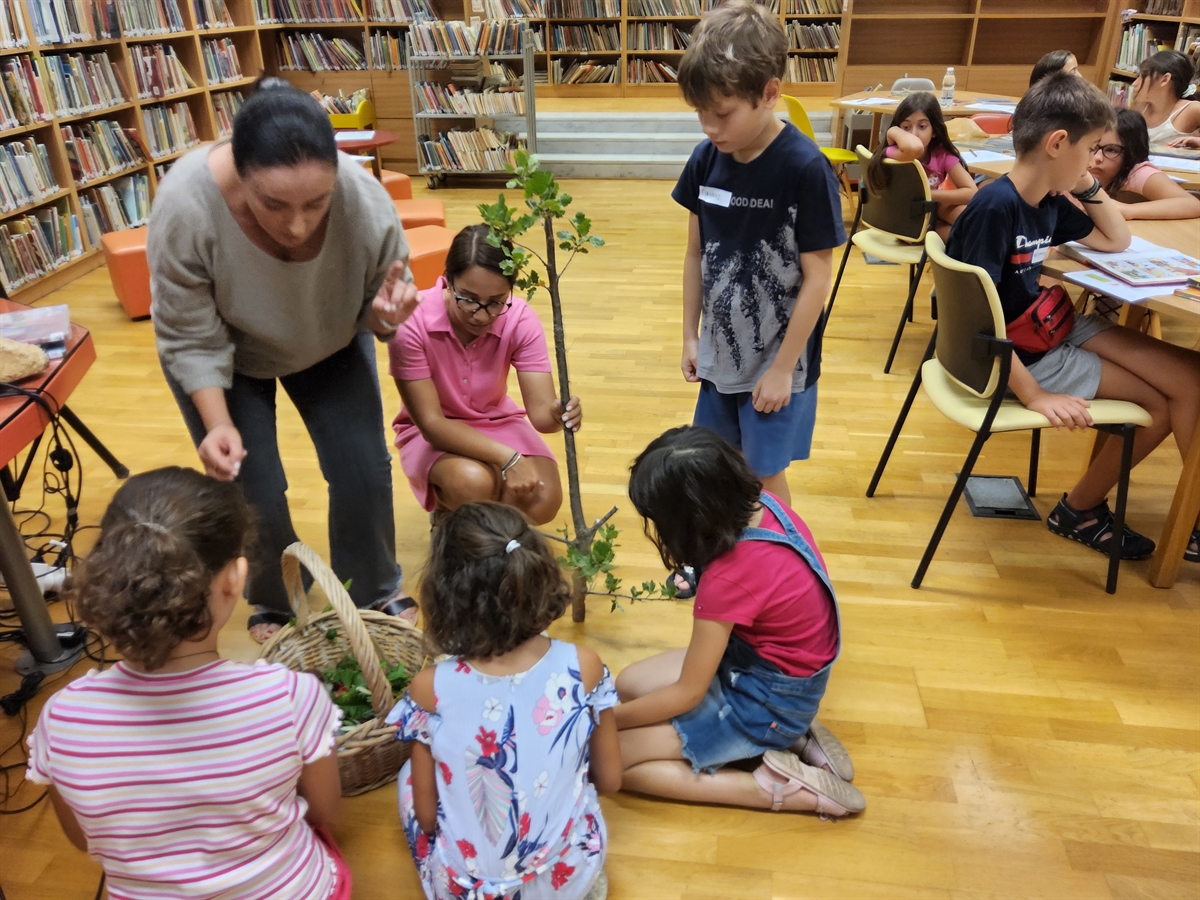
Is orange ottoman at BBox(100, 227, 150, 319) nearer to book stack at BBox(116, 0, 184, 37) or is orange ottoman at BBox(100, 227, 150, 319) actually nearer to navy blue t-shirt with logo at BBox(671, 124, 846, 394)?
book stack at BBox(116, 0, 184, 37)

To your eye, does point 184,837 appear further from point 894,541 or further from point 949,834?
point 894,541

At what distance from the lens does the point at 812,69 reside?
737cm

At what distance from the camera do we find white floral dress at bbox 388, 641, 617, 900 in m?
1.14

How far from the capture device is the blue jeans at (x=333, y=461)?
1716mm

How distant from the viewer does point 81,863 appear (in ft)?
4.74

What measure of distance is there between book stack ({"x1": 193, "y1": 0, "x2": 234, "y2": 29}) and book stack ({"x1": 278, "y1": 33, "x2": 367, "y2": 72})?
0.69m

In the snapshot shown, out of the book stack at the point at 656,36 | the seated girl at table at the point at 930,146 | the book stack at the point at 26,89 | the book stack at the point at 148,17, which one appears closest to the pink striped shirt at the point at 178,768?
the seated girl at table at the point at 930,146

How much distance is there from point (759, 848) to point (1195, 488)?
139 cm

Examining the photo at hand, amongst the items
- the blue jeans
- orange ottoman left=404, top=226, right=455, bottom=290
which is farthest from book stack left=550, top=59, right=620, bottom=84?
the blue jeans

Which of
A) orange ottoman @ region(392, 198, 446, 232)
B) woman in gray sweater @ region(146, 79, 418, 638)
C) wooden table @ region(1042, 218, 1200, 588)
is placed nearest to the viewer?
woman in gray sweater @ region(146, 79, 418, 638)

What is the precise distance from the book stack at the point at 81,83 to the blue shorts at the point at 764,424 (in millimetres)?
4150

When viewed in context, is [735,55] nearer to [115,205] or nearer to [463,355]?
[463,355]

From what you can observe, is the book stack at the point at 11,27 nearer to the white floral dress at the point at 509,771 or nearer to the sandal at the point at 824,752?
the white floral dress at the point at 509,771

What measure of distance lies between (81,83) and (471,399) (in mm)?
3899
